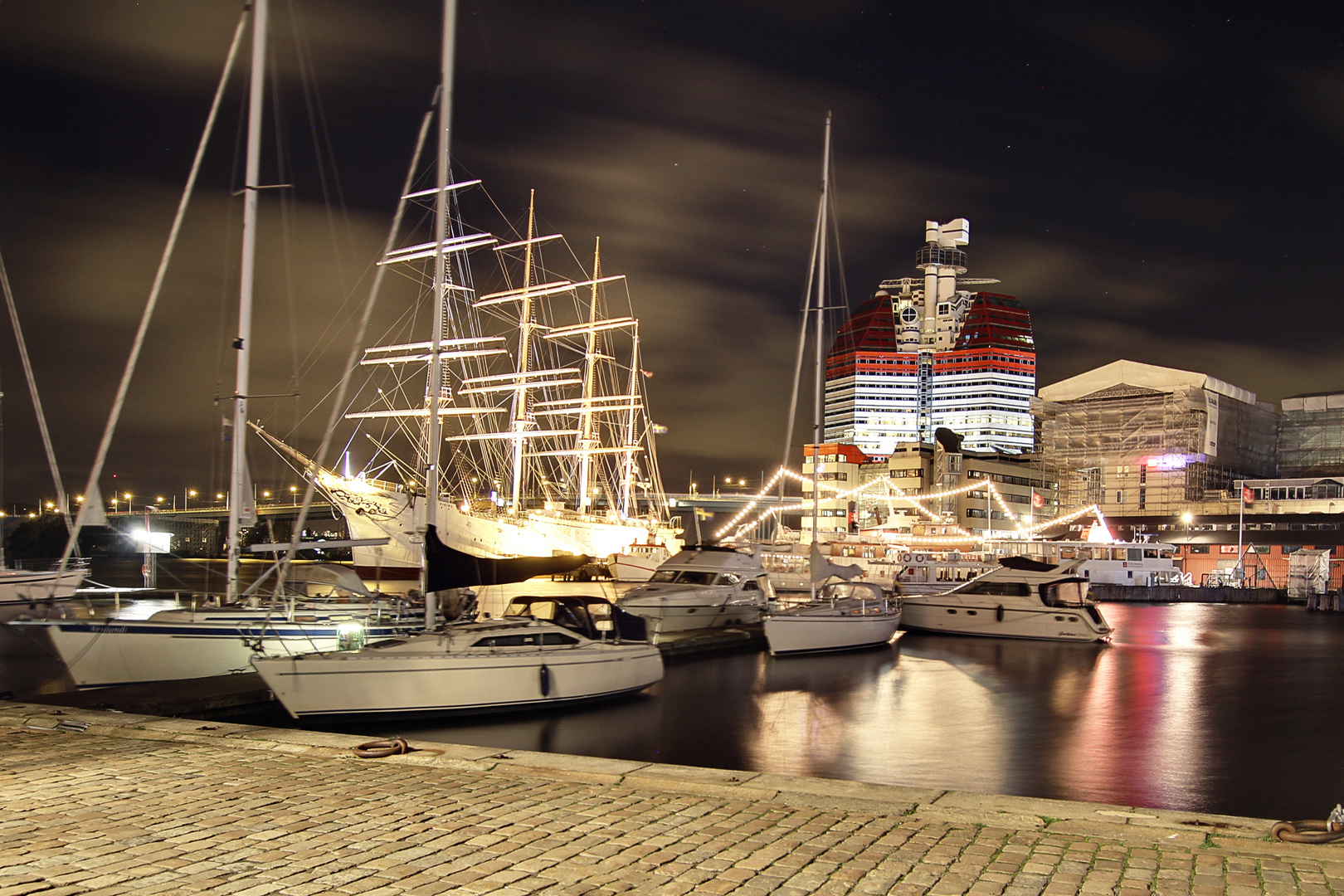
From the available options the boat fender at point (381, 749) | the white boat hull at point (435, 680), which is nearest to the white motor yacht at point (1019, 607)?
the white boat hull at point (435, 680)

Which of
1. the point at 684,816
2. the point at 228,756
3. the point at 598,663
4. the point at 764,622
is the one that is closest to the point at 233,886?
the point at 684,816

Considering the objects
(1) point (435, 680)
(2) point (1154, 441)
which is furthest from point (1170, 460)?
(1) point (435, 680)

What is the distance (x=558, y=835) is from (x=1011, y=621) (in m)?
34.8

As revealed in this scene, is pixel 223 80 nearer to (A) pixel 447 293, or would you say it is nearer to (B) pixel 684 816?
(B) pixel 684 816

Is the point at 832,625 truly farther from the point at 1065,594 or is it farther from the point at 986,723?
the point at 1065,594

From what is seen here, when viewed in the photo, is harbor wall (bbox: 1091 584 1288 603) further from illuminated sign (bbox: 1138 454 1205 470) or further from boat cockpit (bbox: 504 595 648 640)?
boat cockpit (bbox: 504 595 648 640)

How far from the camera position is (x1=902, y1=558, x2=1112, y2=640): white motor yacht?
38438mm

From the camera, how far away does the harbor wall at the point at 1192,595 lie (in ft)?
239

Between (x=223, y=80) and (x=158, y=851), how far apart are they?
66.9ft

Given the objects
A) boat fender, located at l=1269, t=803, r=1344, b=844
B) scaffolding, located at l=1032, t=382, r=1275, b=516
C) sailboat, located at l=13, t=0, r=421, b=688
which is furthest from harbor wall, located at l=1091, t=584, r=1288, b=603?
boat fender, located at l=1269, t=803, r=1344, b=844

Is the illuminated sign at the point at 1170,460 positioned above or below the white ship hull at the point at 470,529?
above

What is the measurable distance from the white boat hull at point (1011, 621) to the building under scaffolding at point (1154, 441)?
7997 cm

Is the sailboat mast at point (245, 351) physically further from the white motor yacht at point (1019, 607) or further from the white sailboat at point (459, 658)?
the white motor yacht at point (1019, 607)

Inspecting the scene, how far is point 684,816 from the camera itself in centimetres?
801
